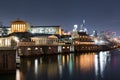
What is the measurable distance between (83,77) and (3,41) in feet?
43.2

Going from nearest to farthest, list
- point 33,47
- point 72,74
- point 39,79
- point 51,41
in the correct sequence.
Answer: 1. point 39,79
2. point 72,74
3. point 33,47
4. point 51,41

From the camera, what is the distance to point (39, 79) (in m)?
30.3

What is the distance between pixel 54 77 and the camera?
104 ft

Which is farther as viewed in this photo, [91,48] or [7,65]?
[91,48]

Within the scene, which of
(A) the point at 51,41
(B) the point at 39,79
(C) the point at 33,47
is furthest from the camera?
(A) the point at 51,41

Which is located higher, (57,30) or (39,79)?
(57,30)

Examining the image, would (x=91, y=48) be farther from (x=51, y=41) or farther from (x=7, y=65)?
(x=7, y=65)

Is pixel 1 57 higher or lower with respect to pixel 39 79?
higher

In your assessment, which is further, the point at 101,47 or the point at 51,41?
the point at 101,47

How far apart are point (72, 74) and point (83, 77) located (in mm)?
2834

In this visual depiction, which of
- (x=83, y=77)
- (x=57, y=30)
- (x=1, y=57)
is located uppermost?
(x=57, y=30)

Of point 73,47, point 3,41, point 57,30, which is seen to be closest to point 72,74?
point 3,41

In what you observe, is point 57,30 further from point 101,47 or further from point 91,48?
point 101,47

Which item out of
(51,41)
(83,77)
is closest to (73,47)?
(51,41)
